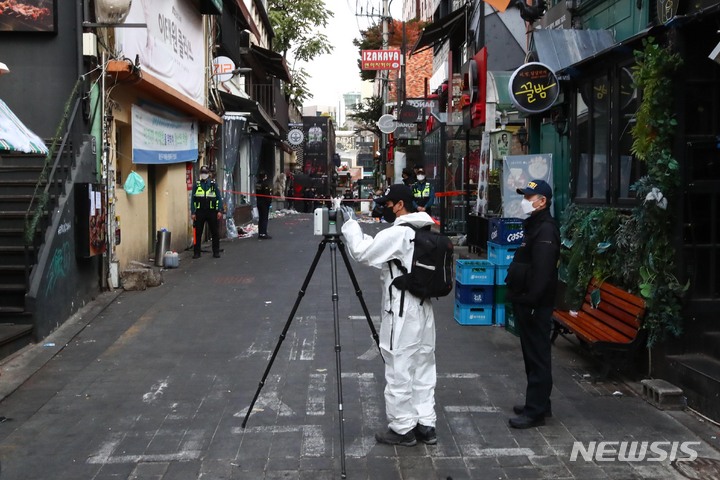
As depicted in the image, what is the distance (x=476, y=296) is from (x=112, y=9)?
21.4 feet

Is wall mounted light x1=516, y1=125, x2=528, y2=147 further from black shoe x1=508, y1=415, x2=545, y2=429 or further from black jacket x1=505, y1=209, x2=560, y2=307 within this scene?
black shoe x1=508, y1=415, x2=545, y2=429

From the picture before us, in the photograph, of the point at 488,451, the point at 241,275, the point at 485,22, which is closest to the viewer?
the point at 488,451

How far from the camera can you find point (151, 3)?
14.6 m

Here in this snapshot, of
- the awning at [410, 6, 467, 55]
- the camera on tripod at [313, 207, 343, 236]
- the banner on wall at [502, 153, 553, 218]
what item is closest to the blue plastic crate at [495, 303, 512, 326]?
the banner on wall at [502, 153, 553, 218]

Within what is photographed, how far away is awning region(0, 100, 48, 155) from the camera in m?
6.71

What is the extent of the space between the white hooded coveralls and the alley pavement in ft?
0.75

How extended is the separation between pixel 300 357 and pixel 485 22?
47.1ft

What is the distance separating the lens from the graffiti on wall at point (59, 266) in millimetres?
9312

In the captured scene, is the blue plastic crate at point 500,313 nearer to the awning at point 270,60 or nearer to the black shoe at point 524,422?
the black shoe at point 524,422

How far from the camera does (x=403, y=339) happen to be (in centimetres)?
559

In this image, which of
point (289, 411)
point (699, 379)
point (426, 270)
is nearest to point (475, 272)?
point (699, 379)

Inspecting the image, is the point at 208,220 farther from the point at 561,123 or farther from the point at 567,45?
the point at 567,45

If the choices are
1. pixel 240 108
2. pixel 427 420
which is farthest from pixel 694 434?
pixel 240 108

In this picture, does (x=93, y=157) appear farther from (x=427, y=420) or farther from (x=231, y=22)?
(x=231, y=22)
